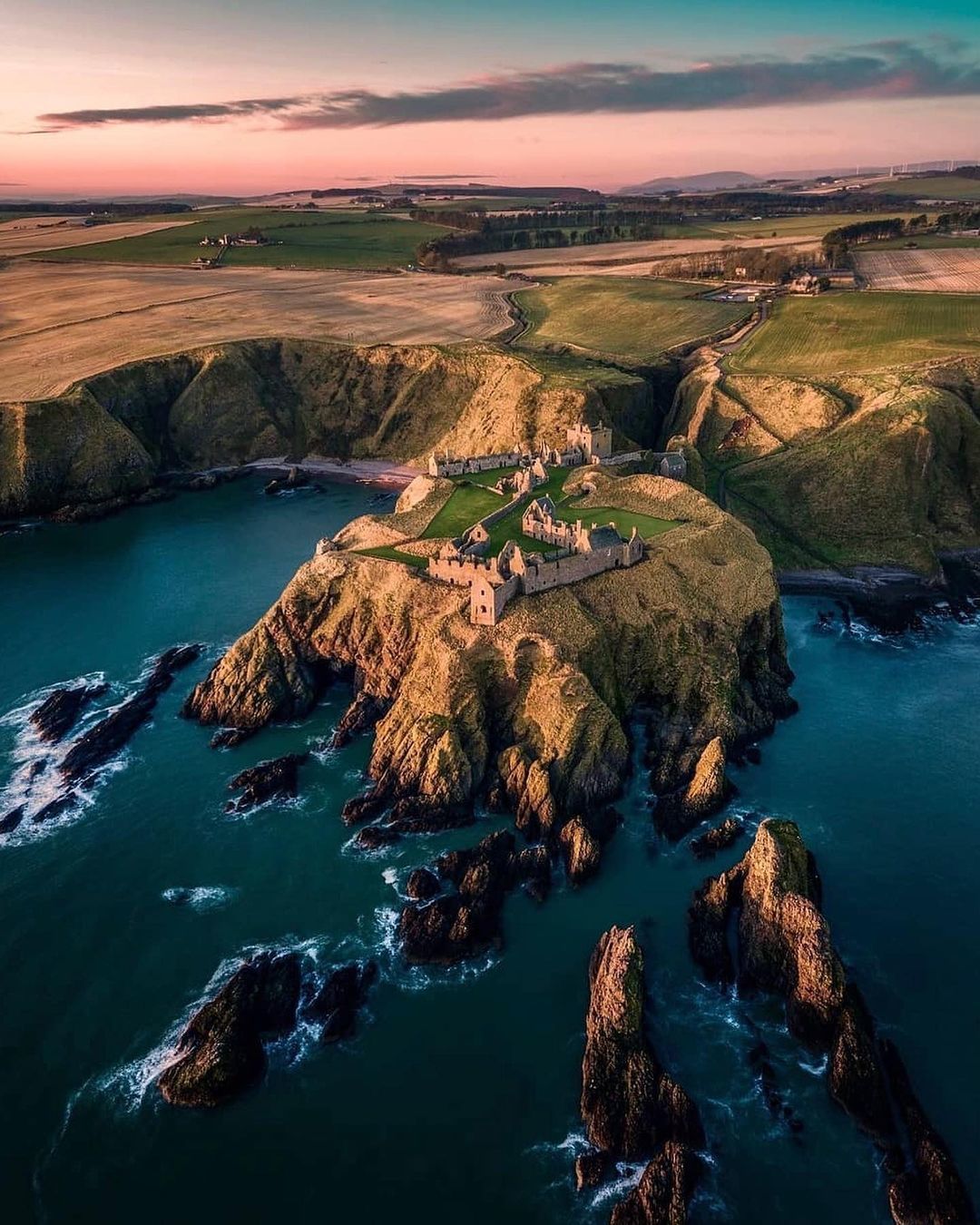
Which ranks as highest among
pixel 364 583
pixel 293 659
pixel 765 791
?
pixel 364 583

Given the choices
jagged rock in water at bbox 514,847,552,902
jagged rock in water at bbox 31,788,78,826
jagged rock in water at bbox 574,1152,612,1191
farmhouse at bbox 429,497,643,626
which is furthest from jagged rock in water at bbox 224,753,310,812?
jagged rock in water at bbox 574,1152,612,1191

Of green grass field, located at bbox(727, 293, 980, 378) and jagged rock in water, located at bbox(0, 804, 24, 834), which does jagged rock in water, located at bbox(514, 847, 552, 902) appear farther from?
green grass field, located at bbox(727, 293, 980, 378)

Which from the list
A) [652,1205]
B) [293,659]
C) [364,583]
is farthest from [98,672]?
[652,1205]

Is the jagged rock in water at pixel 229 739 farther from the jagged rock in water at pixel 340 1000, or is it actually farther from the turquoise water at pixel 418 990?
the jagged rock in water at pixel 340 1000

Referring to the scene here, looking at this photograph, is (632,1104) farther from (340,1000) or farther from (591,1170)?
(340,1000)

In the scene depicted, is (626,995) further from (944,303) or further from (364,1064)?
(944,303)
